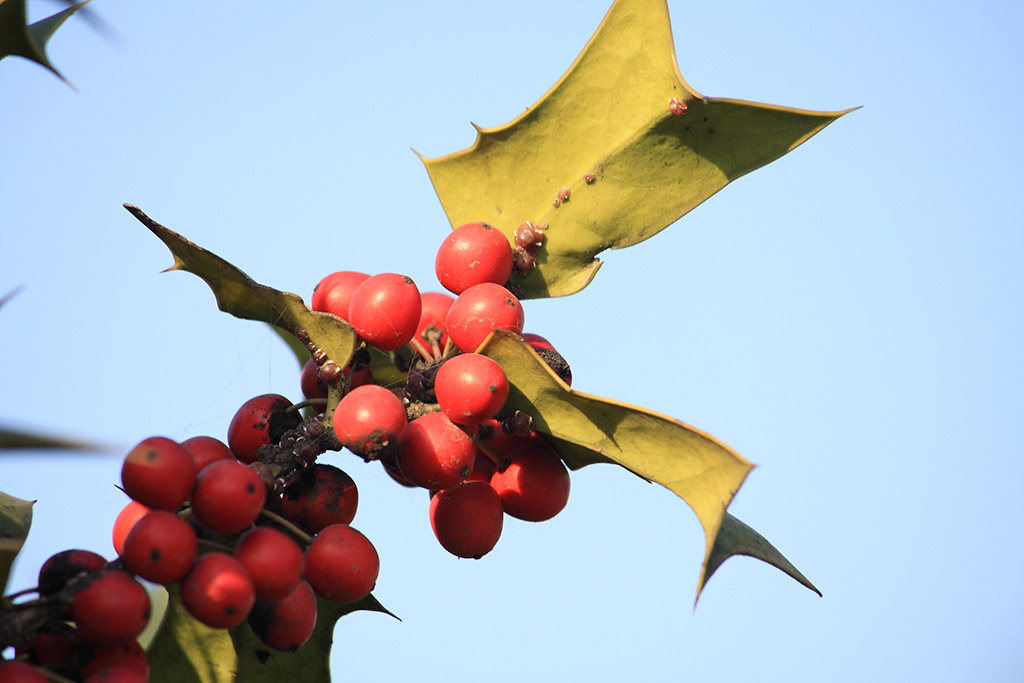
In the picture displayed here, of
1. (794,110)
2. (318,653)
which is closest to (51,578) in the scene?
(318,653)

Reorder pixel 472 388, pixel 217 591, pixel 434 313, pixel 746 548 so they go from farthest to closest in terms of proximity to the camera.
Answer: pixel 434 313, pixel 746 548, pixel 472 388, pixel 217 591

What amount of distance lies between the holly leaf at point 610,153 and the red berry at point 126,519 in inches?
38.0

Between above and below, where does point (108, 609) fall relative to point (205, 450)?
below

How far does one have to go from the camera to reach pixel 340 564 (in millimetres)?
1722

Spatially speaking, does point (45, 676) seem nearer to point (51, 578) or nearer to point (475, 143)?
point (51, 578)

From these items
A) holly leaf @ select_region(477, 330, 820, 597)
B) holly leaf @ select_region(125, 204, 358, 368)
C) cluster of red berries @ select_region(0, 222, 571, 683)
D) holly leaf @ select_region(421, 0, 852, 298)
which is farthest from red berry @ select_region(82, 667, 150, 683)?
holly leaf @ select_region(421, 0, 852, 298)

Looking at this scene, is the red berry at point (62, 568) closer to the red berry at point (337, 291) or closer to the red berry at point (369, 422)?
the red berry at point (369, 422)

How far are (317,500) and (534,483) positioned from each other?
49cm

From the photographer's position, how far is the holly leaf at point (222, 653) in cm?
192

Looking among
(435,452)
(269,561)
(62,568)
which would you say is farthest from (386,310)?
(62,568)

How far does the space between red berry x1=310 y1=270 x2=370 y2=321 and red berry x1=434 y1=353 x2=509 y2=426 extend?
1.32ft

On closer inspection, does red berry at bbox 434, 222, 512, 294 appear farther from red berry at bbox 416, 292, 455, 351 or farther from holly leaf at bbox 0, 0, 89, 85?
holly leaf at bbox 0, 0, 89, 85

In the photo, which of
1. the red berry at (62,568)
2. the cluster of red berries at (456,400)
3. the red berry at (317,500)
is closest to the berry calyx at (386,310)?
the cluster of red berries at (456,400)

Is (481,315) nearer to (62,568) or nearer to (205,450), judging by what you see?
(205,450)
